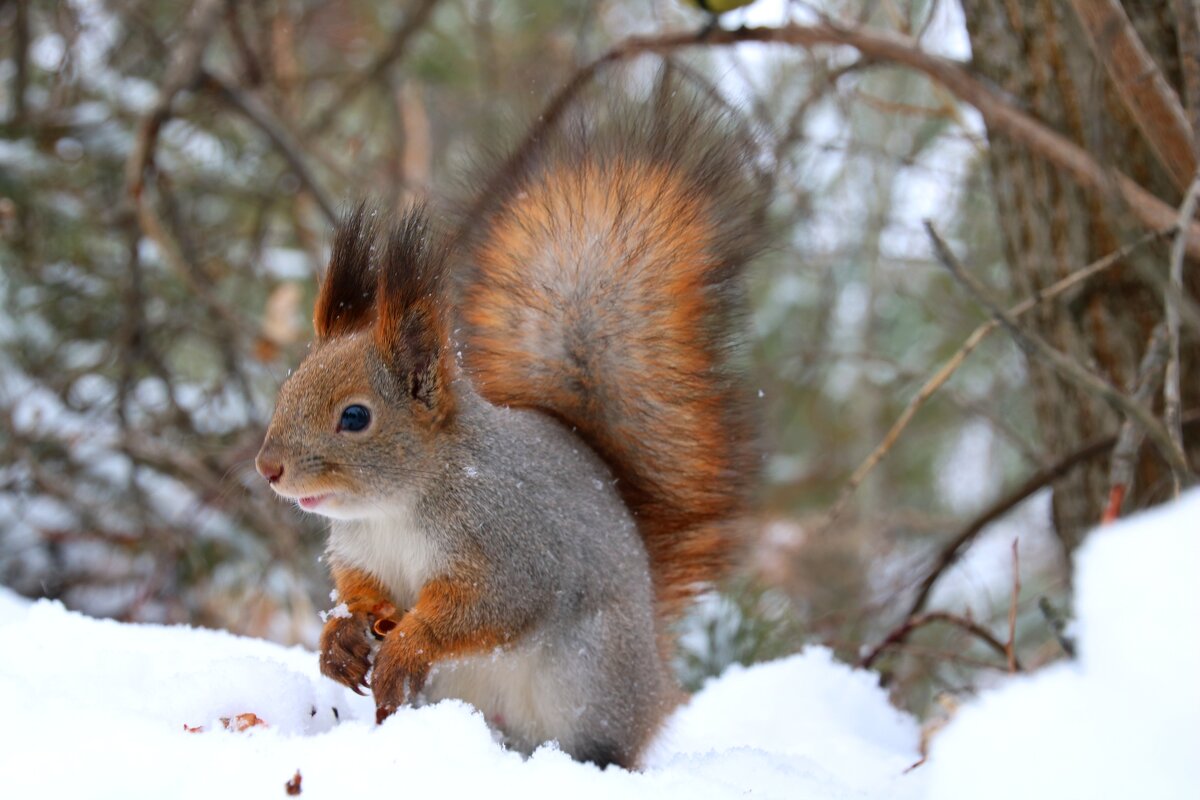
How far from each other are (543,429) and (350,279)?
27 centimetres

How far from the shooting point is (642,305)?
132cm

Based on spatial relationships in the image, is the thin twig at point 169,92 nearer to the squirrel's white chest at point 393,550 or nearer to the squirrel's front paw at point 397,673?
the squirrel's white chest at point 393,550

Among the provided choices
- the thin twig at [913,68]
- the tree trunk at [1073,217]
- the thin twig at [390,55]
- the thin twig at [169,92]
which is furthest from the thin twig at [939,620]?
the thin twig at [390,55]

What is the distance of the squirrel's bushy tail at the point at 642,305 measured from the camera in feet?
4.33

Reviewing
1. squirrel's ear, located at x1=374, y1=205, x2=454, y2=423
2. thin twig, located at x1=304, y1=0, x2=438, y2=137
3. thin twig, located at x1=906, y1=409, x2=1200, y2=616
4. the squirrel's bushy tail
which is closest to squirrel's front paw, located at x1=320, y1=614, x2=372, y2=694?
squirrel's ear, located at x1=374, y1=205, x2=454, y2=423

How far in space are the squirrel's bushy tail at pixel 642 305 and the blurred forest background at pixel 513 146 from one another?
92mm

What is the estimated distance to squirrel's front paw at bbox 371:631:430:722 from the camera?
1070 millimetres

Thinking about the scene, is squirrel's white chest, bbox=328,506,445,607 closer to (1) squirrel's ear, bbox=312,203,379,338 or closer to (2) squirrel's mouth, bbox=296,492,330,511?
(2) squirrel's mouth, bbox=296,492,330,511

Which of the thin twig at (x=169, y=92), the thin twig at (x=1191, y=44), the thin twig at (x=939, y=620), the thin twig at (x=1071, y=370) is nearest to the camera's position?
the thin twig at (x=1071, y=370)

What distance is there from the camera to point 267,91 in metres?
2.77

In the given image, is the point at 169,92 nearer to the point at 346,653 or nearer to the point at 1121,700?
the point at 346,653

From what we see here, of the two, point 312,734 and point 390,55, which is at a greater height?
Result: point 390,55

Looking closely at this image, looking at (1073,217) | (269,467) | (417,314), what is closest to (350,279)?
(417,314)

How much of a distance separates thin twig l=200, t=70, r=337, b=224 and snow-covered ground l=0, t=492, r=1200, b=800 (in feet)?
3.83
